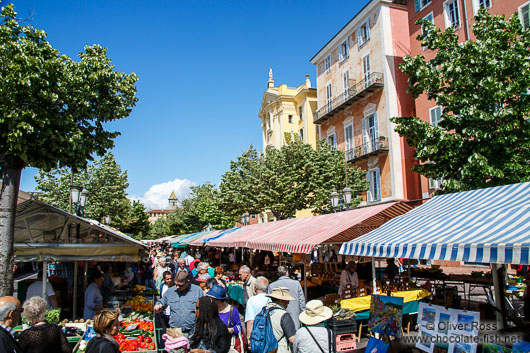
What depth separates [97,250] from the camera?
9.04 m

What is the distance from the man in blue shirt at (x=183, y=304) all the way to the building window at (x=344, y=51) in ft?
95.8

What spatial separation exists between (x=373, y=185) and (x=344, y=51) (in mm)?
11880

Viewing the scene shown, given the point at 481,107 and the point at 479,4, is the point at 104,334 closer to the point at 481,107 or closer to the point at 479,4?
the point at 481,107

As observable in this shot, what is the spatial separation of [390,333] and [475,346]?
176cm

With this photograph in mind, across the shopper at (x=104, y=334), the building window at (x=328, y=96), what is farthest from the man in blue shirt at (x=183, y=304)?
the building window at (x=328, y=96)

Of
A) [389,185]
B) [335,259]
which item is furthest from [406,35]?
[335,259]

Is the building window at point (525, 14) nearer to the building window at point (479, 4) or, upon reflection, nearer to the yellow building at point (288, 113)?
the building window at point (479, 4)

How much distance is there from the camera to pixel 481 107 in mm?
11031

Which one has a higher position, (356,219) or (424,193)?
(424,193)

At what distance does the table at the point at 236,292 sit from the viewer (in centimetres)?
1227

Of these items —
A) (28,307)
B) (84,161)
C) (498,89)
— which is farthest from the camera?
(498,89)

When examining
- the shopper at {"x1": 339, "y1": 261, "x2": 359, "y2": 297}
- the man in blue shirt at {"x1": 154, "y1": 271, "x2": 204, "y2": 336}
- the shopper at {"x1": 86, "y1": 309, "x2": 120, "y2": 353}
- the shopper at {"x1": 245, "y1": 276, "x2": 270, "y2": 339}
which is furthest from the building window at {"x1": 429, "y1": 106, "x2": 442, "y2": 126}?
the shopper at {"x1": 86, "y1": 309, "x2": 120, "y2": 353}

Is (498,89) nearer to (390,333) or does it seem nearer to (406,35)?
(390,333)

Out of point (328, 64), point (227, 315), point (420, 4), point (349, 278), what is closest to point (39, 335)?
point (227, 315)
